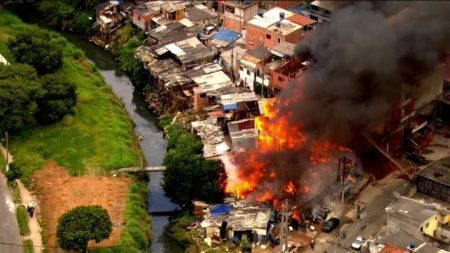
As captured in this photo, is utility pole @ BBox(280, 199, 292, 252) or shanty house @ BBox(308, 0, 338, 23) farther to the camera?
shanty house @ BBox(308, 0, 338, 23)

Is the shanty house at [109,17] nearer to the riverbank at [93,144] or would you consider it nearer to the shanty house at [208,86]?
the riverbank at [93,144]

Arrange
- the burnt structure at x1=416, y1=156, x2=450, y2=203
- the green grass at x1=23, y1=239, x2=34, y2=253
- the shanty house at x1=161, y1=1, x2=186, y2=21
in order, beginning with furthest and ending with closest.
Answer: the shanty house at x1=161, y1=1, x2=186, y2=21 → the burnt structure at x1=416, y1=156, x2=450, y2=203 → the green grass at x1=23, y1=239, x2=34, y2=253

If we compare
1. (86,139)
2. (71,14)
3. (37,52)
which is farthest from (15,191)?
(71,14)

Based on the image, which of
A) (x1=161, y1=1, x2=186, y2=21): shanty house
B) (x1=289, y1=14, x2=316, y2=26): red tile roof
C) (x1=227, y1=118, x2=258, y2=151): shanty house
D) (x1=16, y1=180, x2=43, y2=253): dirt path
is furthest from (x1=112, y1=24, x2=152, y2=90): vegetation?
(x1=16, y1=180, x2=43, y2=253): dirt path

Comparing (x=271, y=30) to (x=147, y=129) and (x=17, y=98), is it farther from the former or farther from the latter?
(x=17, y=98)

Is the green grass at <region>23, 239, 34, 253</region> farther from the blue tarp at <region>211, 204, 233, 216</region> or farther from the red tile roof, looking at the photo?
the red tile roof

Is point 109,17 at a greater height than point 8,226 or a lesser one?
greater
